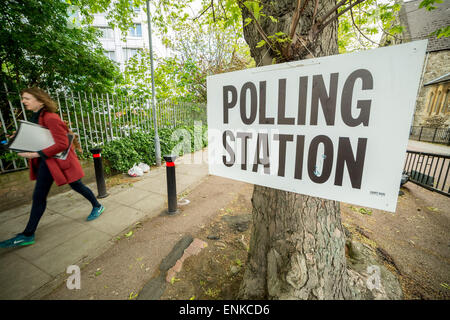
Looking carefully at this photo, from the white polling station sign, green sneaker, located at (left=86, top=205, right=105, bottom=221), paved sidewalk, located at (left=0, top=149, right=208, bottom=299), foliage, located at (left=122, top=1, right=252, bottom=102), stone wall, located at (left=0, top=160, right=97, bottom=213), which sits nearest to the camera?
the white polling station sign

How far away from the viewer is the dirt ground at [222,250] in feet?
6.63

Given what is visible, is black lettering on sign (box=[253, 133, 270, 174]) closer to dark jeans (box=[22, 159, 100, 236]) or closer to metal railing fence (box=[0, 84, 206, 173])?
dark jeans (box=[22, 159, 100, 236])

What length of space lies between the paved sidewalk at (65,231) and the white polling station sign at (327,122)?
2.69 m

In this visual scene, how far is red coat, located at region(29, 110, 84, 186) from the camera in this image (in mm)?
2555

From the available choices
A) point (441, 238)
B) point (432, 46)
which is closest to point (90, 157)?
point (441, 238)

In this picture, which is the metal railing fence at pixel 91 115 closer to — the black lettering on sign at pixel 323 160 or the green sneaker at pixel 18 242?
Answer: the green sneaker at pixel 18 242

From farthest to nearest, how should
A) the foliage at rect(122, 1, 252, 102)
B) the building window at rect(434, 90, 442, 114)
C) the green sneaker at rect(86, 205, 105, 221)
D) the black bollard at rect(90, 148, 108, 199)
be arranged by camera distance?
the building window at rect(434, 90, 442, 114) → the foliage at rect(122, 1, 252, 102) → the black bollard at rect(90, 148, 108, 199) → the green sneaker at rect(86, 205, 105, 221)

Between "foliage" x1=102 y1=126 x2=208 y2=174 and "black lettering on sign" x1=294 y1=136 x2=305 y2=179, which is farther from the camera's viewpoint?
"foliage" x1=102 y1=126 x2=208 y2=174

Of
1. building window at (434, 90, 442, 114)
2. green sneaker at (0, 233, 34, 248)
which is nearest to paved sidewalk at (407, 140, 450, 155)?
building window at (434, 90, 442, 114)

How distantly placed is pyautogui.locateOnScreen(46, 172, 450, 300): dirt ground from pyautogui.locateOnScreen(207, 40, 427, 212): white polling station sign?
160 cm

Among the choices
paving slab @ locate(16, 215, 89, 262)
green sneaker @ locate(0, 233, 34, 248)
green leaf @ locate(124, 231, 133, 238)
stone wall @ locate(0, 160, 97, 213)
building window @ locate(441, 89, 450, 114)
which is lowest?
green leaf @ locate(124, 231, 133, 238)

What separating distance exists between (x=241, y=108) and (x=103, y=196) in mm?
4207

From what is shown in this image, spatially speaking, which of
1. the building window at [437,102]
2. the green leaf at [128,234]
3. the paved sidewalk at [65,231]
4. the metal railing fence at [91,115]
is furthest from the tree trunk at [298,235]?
the building window at [437,102]
